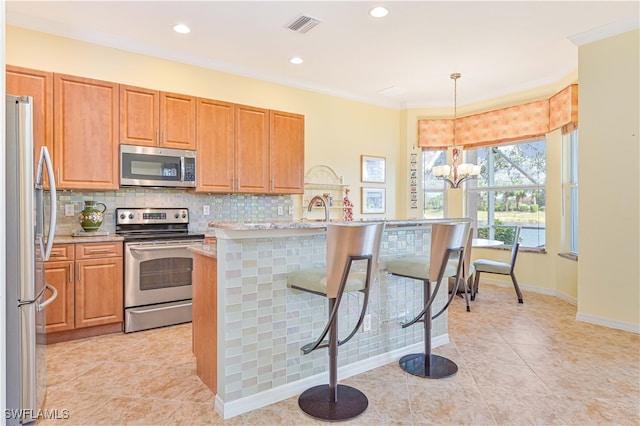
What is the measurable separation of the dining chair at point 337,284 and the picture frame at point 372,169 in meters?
3.62

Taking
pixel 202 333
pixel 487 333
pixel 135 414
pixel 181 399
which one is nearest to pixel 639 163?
pixel 487 333

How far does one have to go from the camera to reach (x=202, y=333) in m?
2.40

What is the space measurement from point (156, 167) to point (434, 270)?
2.88m

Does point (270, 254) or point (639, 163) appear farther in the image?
point (639, 163)

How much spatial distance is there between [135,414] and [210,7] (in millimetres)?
3078

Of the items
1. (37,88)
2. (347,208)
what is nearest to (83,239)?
(37,88)

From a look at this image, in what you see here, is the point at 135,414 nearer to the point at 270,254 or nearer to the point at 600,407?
the point at 270,254

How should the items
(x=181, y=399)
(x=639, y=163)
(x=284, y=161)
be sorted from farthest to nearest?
(x=284, y=161) → (x=639, y=163) → (x=181, y=399)

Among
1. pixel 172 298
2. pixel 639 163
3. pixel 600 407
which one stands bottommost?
pixel 600 407

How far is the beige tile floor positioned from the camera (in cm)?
208

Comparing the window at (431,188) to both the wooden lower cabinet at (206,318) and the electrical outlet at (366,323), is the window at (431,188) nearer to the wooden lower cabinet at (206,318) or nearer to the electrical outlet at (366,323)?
the electrical outlet at (366,323)

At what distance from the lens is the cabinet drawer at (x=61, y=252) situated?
10.2ft

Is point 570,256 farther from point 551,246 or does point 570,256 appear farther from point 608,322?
point 608,322

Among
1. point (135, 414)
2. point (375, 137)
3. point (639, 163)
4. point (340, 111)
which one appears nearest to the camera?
point (135, 414)
